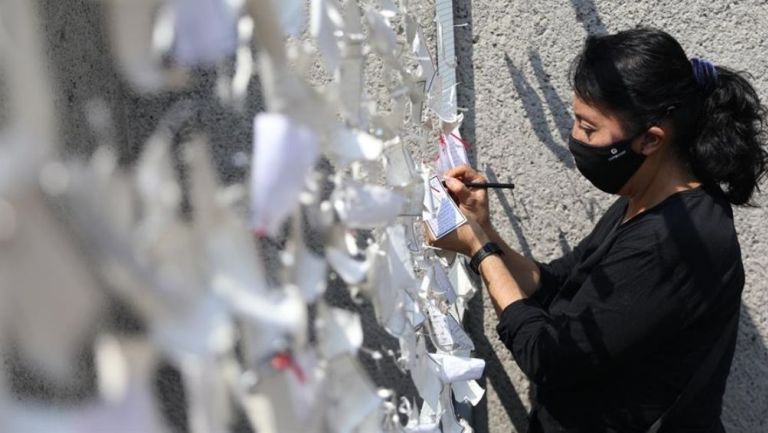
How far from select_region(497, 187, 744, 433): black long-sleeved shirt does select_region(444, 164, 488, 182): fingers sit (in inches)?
10.9

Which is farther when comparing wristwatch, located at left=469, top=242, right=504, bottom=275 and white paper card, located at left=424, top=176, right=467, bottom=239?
wristwatch, located at left=469, top=242, right=504, bottom=275

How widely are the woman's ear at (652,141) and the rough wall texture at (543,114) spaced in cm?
51

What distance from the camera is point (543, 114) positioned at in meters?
1.98

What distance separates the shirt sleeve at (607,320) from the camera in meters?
1.38

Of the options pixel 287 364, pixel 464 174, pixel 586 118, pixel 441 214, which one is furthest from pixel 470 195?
pixel 287 364

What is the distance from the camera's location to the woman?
4.56 ft

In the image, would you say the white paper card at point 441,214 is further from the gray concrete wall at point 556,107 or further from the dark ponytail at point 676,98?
the gray concrete wall at point 556,107

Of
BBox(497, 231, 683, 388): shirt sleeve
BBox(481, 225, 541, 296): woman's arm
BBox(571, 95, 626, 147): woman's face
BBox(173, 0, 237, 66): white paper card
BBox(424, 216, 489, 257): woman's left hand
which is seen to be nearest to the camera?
BBox(173, 0, 237, 66): white paper card

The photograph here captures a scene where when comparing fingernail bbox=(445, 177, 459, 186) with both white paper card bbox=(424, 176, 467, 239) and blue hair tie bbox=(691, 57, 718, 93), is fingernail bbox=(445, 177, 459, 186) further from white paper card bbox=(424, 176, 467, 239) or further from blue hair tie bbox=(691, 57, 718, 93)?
blue hair tie bbox=(691, 57, 718, 93)

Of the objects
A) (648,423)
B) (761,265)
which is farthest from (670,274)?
(761,265)

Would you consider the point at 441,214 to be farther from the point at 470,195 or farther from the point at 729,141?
the point at 729,141

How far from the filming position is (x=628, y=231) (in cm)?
146

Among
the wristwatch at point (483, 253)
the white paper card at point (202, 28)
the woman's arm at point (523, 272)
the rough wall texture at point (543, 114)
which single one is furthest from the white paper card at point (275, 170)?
the rough wall texture at point (543, 114)

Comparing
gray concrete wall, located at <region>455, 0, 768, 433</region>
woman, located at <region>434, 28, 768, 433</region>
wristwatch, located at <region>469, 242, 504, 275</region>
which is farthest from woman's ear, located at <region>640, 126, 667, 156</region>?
gray concrete wall, located at <region>455, 0, 768, 433</region>
